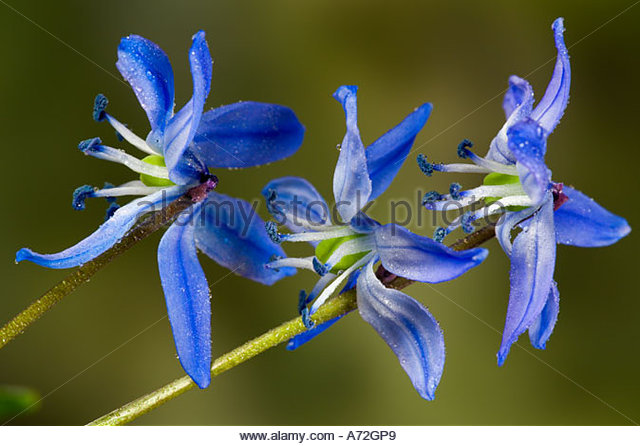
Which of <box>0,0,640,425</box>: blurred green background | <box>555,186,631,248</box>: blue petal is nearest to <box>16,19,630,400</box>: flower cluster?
<box>555,186,631,248</box>: blue petal

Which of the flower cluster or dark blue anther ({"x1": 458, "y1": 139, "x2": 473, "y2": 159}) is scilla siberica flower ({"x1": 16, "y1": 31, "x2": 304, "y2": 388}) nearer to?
the flower cluster

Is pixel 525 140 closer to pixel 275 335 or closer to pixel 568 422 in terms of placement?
pixel 275 335

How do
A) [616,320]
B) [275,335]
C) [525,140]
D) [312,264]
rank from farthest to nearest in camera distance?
[616,320] < [312,264] < [275,335] < [525,140]

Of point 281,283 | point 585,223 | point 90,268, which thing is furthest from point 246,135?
point 281,283

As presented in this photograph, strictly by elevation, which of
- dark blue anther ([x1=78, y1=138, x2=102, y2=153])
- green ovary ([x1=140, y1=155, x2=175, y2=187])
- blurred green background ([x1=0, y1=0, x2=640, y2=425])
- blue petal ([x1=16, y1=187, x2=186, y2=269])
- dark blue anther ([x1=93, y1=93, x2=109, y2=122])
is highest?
dark blue anther ([x1=93, y1=93, x2=109, y2=122])

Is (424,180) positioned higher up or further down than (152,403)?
further down

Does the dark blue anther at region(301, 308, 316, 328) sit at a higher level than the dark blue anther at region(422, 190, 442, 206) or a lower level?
lower

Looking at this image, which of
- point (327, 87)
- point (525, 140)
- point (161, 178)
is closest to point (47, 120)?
point (327, 87)
